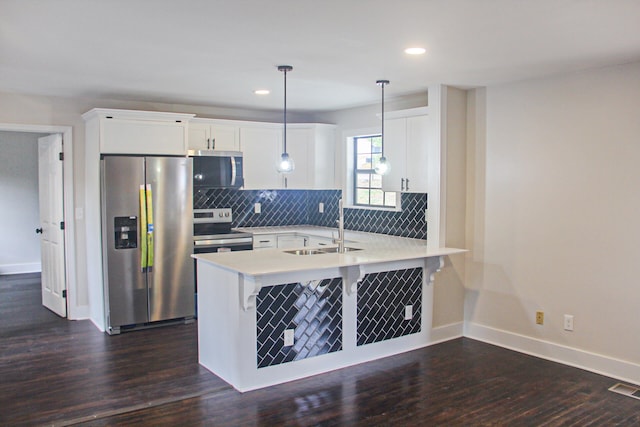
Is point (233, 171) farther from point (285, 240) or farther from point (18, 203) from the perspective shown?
point (18, 203)

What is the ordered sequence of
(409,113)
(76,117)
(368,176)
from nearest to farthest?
1. (409,113)
2. (76,117)
3. (368,176)

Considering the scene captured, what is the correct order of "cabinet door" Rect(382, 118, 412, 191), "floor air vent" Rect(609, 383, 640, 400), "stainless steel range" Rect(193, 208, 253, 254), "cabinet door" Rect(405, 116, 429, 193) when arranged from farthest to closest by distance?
"stainless steel range" Rect(193, 208, 253, 254) < "cabinet door" Rect(382, 118, 412, 191) < "cabinet door" Rect(405, 116, 429, 193) < "floor air vent" Rect(609, 383, 640, 400)

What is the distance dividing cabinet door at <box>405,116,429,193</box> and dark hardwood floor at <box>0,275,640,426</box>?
1.52 meters

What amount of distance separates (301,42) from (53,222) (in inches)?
152

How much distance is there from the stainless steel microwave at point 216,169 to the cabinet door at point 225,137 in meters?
0.11

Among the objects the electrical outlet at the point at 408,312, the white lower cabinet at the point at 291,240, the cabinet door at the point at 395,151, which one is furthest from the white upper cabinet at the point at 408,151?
the white lower cabinet at the point at 291,240

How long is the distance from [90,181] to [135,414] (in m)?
2.91

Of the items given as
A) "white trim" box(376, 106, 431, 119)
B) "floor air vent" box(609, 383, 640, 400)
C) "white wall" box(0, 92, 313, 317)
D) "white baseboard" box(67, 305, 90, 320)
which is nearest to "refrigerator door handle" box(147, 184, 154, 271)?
"white wall" box(0, 92, 313, 317)

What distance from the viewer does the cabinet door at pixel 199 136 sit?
5883mm

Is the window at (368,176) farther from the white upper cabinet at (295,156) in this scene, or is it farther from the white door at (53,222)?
the white door at (53,222)

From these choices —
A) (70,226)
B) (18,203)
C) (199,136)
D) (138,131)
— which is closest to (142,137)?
(138,131)

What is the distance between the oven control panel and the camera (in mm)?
6192

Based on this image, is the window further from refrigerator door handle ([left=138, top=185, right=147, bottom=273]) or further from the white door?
the white door

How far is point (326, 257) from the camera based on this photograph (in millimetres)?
4184
